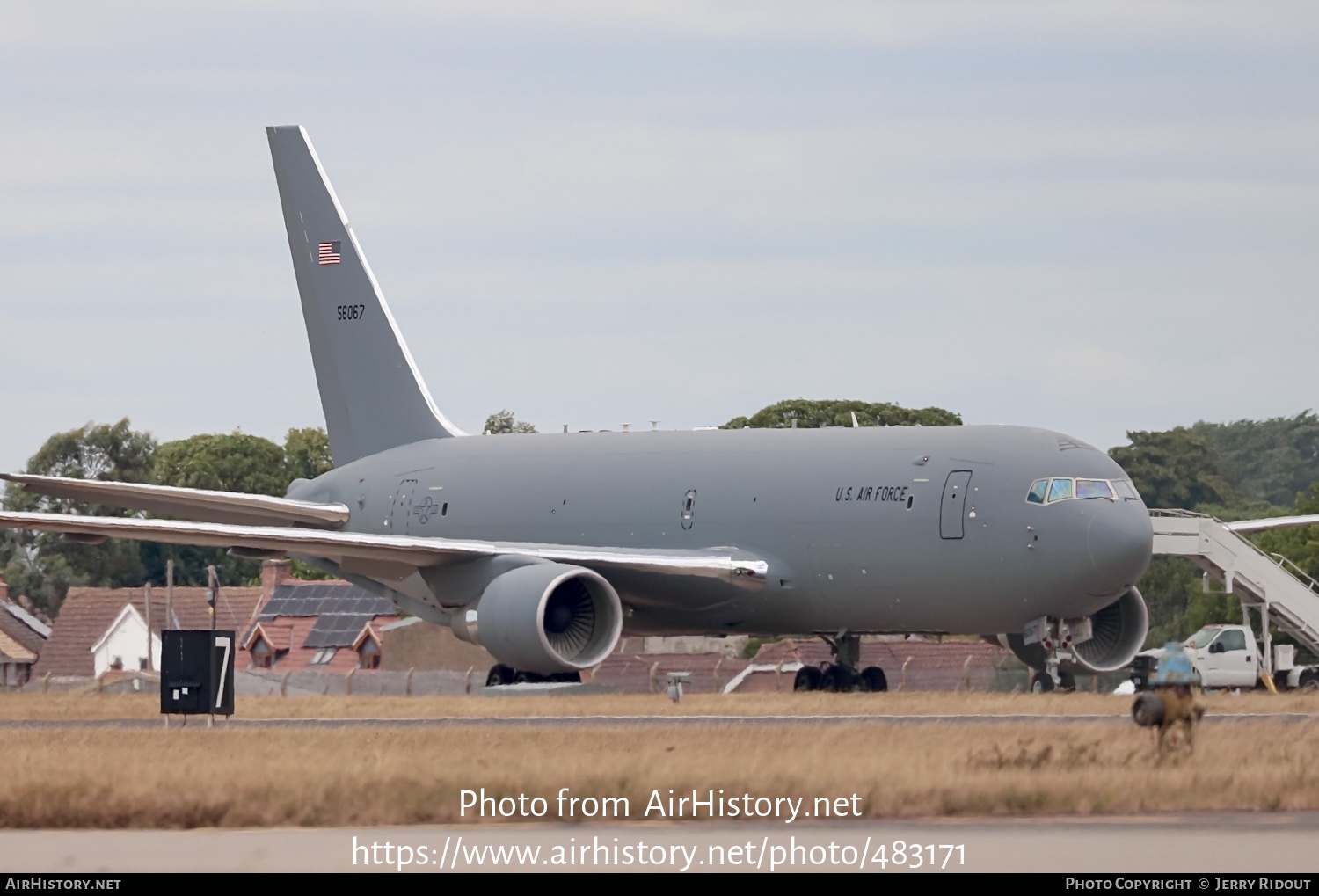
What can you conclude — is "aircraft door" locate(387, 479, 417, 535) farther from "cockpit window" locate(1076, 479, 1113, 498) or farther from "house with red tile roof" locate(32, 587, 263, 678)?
"house with red tile roof" locate(32, 587, 263, 678)

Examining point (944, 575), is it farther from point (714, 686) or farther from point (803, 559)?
point (714, 686)

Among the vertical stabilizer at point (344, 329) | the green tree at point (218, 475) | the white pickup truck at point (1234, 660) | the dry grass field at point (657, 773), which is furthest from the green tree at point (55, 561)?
the dry grass field at point (657, 773)

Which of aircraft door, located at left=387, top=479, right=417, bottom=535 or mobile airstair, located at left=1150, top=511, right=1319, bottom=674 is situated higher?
aircraft door, located at left=387, top=479, right=417, bottom=535

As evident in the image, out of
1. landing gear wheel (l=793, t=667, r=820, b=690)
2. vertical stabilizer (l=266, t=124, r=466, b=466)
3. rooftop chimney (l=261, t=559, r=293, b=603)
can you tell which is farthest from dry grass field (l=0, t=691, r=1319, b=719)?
rooftop chimney (l=261, t=559, r=293, b=603)

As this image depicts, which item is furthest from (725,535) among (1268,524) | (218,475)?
(218,475)

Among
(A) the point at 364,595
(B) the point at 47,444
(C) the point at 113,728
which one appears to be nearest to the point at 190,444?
(B) the point at 47,444

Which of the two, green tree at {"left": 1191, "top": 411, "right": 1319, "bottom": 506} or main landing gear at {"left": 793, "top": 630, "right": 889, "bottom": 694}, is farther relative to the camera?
green tree at {"left": 1191, "top": 411, "right": 1319, "bottom": 506}

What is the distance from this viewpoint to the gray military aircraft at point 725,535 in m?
32.6

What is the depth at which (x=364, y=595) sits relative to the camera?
7506cm

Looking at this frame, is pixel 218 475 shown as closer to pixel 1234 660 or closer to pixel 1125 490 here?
pixel 1234 660

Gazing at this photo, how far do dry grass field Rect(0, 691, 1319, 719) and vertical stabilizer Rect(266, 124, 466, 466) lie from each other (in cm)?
844

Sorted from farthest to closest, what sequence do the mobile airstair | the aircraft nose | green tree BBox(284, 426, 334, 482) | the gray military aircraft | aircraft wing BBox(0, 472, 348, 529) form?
green tree BBox(284, 426, 334, 482) < the mobile airstair < aircraft wing BBox(0, 472, 348, 529) < the gray military aircraft < the aircraft nose

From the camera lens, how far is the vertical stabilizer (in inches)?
1706

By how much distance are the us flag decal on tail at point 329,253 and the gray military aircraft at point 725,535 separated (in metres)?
4.82
